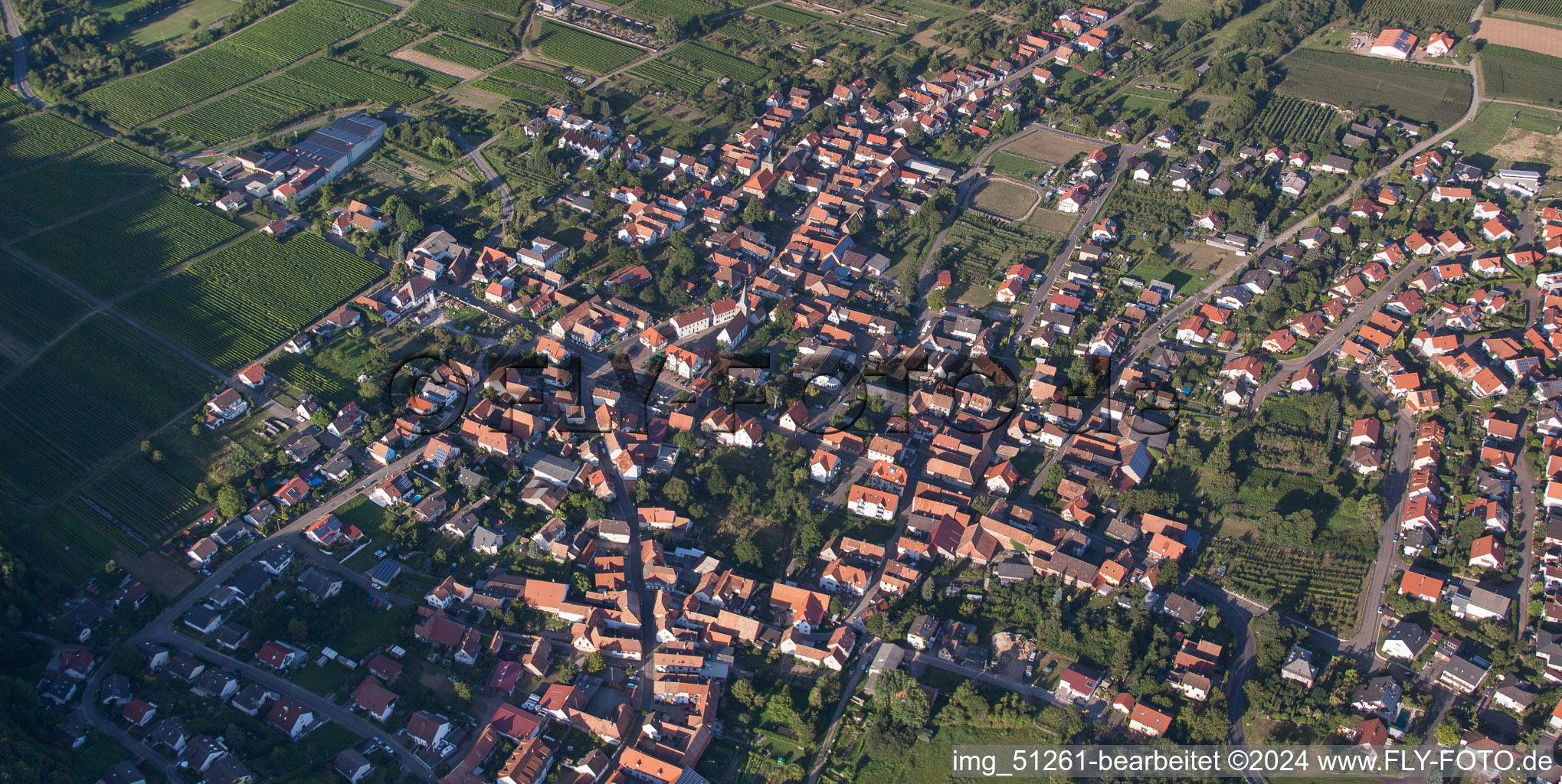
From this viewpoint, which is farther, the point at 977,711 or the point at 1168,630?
the point at 1168,630

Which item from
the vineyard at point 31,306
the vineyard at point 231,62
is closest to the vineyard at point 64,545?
the vineyard at point 31,306

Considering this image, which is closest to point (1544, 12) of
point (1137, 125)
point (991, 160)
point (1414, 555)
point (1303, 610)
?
point (1137, 125)

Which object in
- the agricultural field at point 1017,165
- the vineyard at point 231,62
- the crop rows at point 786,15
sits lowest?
the agricultural field at point 1017,165

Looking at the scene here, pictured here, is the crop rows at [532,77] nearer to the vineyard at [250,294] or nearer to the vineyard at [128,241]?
the vineyard at [250,294]

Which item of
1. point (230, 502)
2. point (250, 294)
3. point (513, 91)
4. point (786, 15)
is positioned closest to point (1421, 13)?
point (786, 15)

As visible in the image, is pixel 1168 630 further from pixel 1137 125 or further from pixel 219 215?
pixel 219 215

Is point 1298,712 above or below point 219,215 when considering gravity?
below

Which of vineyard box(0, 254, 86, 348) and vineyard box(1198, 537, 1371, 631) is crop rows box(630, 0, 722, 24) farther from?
vineyard box(1198, 537, 1371, 631)
